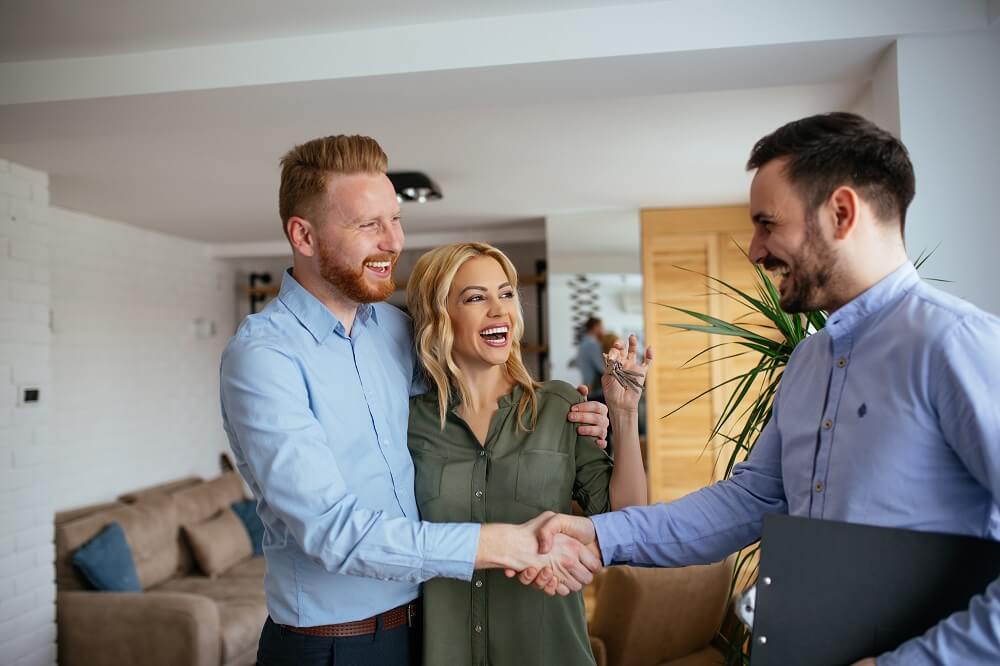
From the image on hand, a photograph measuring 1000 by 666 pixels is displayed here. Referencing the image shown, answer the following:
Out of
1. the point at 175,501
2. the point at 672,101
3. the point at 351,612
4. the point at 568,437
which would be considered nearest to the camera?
the point at 351,612

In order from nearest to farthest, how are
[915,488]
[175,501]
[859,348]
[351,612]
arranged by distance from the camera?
[915,488] < [859,348] < [351,612] < [175,501]

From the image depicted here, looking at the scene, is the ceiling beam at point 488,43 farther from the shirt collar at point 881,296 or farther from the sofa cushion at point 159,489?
the sofa cushion at point 159,489

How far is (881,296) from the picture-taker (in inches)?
48.7

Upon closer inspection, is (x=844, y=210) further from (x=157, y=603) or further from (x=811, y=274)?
(x=157, y=603)

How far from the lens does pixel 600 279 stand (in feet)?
21.1

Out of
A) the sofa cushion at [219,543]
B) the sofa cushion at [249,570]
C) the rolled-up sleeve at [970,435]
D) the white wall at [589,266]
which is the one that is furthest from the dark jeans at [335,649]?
the white wall at [589,266]

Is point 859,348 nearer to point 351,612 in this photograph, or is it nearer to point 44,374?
point 351,612

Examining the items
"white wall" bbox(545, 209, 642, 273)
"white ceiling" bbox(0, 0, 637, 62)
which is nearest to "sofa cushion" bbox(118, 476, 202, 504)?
"white wall" bbox(545, 209, 642, 273)

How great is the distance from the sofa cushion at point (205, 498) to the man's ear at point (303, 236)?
4.36m

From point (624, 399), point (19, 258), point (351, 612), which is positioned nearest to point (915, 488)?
point (624, 399)

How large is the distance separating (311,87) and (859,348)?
7.11 ft

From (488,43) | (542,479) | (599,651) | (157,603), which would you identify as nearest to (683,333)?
(599,651)

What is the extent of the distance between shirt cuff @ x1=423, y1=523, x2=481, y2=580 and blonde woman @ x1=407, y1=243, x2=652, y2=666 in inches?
8.7

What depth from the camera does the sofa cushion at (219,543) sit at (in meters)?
5.36
